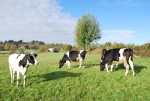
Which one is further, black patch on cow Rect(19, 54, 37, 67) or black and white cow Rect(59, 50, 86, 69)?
black and white cow Rect(59, 50, 86, 69)

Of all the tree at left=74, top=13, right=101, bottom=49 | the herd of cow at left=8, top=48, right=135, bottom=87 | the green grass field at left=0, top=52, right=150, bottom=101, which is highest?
the tree at left=74, top=13, right=101, bottom=49

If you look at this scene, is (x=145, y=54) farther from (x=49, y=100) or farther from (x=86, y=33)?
(x=49, y=100)

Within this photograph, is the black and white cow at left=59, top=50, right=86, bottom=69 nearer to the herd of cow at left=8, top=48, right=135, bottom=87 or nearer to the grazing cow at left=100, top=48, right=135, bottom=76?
the herd of cow at left=8, top=48, right=135, bottom=87

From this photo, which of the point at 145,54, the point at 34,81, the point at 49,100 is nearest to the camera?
the point at 49,100

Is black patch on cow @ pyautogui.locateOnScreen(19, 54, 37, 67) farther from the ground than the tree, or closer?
closer

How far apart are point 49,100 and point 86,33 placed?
40.0m

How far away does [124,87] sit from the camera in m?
10.4

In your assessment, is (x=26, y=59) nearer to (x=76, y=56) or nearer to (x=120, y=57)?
(x=120, y=57)

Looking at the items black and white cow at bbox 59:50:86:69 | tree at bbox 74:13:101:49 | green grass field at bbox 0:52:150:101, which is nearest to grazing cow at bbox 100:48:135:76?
green grass field at bbox 0:52:150:101

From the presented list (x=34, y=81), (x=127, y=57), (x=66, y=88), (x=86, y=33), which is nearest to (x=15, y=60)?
(x=34, y=81)

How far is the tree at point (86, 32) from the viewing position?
47.6m

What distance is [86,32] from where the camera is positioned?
47906 mm

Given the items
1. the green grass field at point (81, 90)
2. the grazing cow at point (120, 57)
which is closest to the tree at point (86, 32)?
the grazing cow at point (120, 57)

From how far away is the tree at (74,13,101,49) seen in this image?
1873 inches
